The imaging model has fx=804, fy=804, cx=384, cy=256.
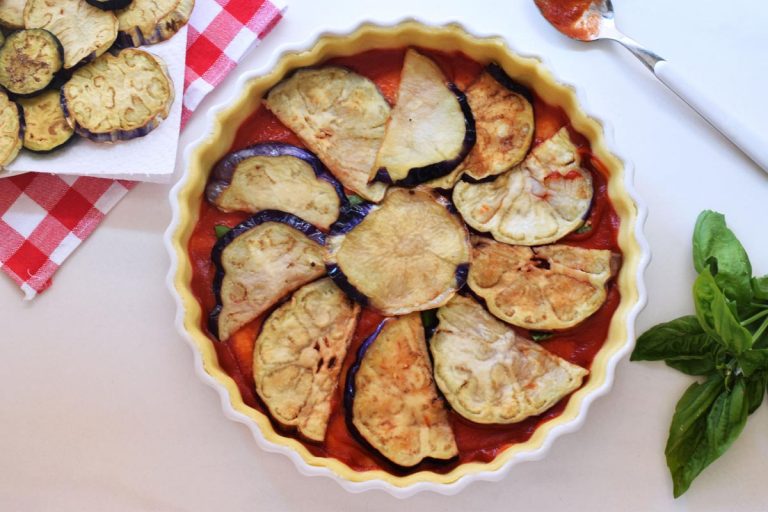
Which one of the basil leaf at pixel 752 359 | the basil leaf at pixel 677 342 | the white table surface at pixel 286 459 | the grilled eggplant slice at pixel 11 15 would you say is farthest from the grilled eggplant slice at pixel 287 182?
the basil leaf at pixel 752 359

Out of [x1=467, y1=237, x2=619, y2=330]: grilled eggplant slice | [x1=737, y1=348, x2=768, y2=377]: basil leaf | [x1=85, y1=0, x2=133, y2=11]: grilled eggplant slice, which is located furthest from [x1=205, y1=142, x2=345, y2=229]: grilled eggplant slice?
[x1=737, y1=348, x2=768, y2=377]: basil leaf

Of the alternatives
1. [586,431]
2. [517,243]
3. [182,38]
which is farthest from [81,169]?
[586,431]

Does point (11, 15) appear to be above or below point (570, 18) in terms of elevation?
below

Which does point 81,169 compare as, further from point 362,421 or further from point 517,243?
point 517,243

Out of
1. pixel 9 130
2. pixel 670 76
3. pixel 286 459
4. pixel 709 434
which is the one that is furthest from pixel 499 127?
pixel 9 130

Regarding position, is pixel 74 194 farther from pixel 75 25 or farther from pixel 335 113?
pixel 335 113

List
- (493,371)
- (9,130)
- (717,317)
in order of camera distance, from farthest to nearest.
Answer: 1. (9,130)
2. (493,371)
3. (717,317)

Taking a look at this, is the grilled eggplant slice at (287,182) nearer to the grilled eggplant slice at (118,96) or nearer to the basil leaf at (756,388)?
the grilled eggplant slice at (118,96)
